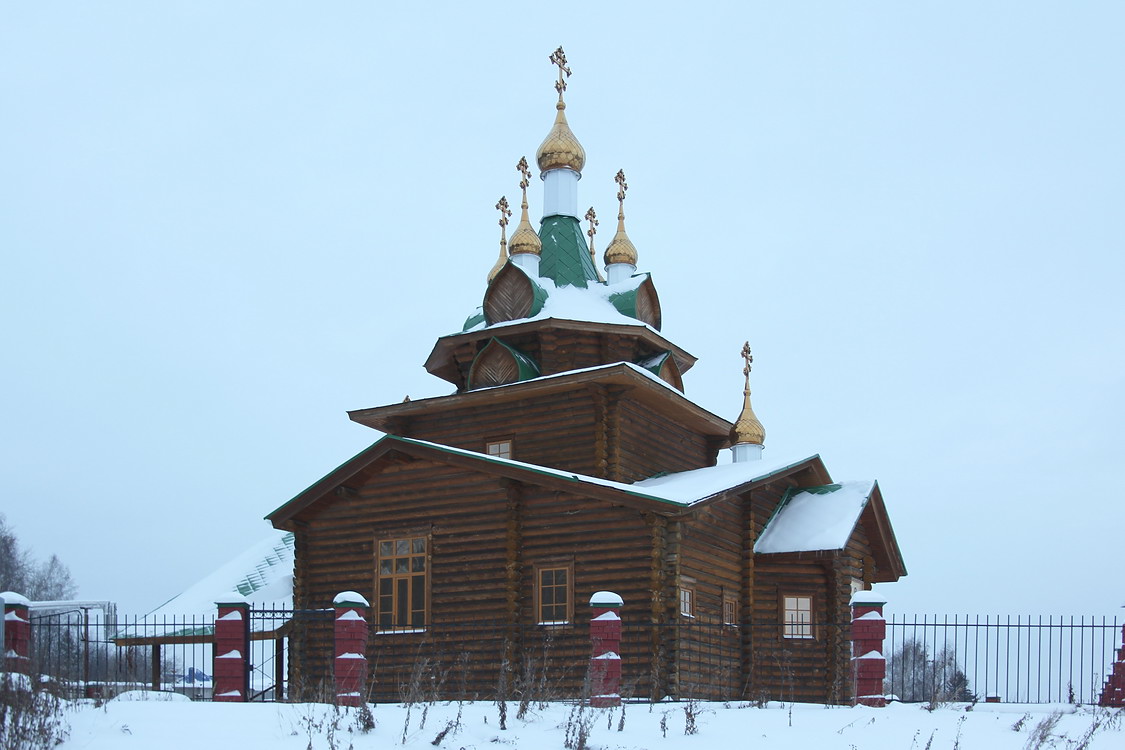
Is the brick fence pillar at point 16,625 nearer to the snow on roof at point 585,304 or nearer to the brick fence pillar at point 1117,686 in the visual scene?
the snow on roof at point 585,304

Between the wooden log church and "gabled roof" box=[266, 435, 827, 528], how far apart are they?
0.15 ft

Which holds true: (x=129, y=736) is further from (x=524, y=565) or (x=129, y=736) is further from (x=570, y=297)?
(x=570, y=297)

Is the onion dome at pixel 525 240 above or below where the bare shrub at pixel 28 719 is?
above

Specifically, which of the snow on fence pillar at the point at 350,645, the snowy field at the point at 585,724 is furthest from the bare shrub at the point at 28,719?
the snow on fence pillar at the point at 350,645

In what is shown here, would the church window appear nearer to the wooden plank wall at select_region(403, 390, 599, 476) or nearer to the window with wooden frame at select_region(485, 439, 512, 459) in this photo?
the wooden plank wall at select_region(403, 390, 599, 476)

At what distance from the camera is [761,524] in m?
→ 23.7

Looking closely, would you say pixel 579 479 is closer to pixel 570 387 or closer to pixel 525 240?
pixel 570 387

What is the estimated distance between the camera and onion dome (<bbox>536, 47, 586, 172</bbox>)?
28.1 meters

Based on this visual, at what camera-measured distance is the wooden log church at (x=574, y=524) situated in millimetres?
20438

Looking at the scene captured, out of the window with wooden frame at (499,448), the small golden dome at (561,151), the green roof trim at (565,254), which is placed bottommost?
the window with wooden frame at (499,448)

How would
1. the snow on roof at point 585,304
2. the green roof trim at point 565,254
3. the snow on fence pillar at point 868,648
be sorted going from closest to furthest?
the snow on fence pillar at point 868,648 < the snow on roof at point 585,304 < the green roof trim at point 565,254

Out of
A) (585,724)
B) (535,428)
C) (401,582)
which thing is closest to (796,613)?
(535,428)

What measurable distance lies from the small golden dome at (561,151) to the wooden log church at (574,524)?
1799 millimetres

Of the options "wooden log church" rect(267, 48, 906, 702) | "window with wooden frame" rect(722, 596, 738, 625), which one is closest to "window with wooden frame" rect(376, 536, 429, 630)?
"wooden log church" rect(267, 48, 906, 702)
